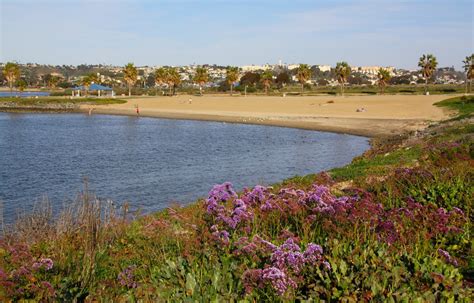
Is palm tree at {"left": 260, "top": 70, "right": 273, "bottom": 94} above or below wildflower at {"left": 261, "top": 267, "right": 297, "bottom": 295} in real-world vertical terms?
above

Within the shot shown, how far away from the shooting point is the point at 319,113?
6278cm

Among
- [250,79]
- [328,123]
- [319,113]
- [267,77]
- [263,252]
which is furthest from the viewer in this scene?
[250,79]

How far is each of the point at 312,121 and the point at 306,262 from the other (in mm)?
50911

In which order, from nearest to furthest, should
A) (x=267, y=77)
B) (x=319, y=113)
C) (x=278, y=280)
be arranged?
(x=278, y=280) < (x=319, y=113) < (x=267, y=77)

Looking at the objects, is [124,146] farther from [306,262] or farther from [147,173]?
[306,262]

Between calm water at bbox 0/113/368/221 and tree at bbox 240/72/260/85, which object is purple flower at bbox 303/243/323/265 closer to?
calm water at bbox 0/113/368/221

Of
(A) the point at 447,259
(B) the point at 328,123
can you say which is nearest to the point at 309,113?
(B) the point at 328,123

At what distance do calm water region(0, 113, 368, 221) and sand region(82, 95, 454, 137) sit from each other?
3858 millimetres

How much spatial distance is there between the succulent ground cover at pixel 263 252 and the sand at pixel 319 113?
3781 cm

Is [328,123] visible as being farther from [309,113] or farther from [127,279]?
[127,279]

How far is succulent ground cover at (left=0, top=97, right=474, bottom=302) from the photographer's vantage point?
4.74m

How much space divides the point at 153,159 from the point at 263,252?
27.5 m

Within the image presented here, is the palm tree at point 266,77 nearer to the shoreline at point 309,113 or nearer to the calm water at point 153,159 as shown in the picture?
the shoreline at point 309,113

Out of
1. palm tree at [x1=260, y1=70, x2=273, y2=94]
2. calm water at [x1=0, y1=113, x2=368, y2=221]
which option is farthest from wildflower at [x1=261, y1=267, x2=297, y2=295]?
palm tree at [x1=260, y1=70, x2=273, y2=94]
